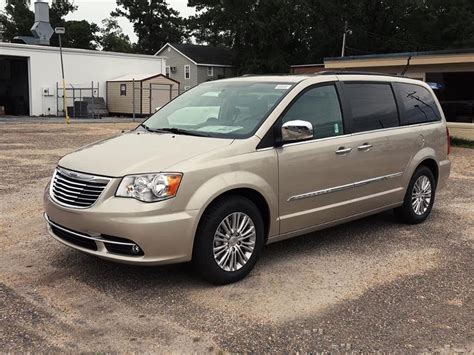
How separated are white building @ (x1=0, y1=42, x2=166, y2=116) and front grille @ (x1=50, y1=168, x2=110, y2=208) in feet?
96.3

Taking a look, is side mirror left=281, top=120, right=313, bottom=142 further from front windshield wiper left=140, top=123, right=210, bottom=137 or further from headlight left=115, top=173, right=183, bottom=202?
headlight left=115, top=173, right=183, bottom=202

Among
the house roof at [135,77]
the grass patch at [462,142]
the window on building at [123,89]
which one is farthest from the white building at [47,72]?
the grass patch at [462,142]

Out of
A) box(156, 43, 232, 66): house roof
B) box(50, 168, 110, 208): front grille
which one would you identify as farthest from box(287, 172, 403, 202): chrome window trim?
box(156, 43, 232, 66): house roof

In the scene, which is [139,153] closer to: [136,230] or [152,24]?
[136,230]

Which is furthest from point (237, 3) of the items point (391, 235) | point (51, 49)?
point (391, 235)

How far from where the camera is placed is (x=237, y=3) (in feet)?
177

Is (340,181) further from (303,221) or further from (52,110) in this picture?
(52,110)

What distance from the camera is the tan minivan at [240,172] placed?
400 cm

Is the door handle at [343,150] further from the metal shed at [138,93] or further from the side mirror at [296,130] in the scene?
the metal shed at [138,93]

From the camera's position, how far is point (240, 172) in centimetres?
436

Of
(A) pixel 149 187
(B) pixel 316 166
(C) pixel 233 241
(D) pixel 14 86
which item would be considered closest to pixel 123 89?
(D) pixel 14 86

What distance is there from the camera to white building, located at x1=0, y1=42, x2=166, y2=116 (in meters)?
32.0

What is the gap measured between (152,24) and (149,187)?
247ft

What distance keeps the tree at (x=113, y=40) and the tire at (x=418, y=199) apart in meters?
72.6
